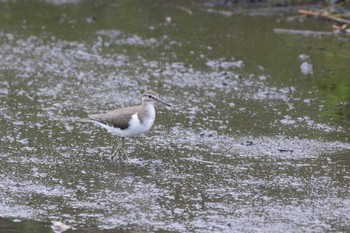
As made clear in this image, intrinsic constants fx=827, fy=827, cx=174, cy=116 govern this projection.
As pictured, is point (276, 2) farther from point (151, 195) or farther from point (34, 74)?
point (151, 195)

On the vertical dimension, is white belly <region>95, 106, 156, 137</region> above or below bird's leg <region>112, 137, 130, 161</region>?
above

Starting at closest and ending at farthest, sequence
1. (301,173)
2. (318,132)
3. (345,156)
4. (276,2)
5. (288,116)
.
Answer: (301,173), (345,156), (318,132), (288,116), (276,2)

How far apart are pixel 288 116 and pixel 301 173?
8.79ft

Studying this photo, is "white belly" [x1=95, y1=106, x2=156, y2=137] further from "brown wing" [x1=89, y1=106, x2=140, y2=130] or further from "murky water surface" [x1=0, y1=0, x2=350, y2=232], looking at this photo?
"murky water surface" [x1=0, y1=0, x2=350, y2=232]

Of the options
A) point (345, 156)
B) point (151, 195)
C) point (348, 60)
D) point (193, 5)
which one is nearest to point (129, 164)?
point (151, 195)

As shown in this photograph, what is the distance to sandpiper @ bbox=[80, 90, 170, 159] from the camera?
10.3 metres

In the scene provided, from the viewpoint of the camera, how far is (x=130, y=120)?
33.8 feet

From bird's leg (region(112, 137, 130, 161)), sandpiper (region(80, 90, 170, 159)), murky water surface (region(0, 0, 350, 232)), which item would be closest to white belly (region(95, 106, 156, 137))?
sandpiper (region(80, 90, 170, 159))

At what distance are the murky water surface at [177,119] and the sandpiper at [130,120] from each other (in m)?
0.37

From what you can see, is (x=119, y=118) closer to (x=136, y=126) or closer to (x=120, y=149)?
(x=136, y=126)

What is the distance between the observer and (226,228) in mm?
8000

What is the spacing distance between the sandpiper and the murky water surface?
367 millimetres

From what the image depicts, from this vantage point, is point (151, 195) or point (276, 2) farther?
point (276, 2)

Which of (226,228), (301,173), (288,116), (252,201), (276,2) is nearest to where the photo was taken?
(226,228)
